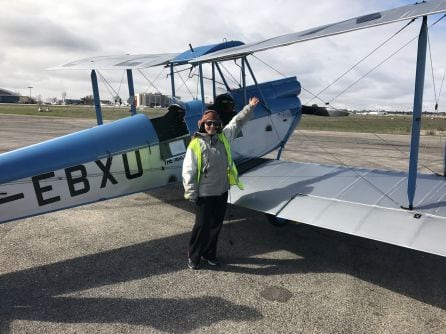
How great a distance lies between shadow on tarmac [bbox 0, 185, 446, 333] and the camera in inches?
129

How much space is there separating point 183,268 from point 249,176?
1994mm

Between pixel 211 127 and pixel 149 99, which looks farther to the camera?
pixel 149 99

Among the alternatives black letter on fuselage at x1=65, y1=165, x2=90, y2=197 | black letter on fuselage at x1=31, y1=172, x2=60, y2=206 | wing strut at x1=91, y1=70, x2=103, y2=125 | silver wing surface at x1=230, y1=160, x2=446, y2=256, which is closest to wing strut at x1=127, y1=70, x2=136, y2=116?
wing strut at x1=91, y1=70, x2=103, y2=125

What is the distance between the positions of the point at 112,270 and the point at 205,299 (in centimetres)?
119

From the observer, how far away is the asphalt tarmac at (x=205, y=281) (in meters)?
3.21

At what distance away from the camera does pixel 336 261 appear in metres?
4.54

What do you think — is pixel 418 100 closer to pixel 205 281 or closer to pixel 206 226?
pixel 206 226

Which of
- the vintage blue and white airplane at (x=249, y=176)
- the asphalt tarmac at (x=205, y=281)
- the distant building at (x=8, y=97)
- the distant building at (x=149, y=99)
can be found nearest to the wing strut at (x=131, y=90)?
the distant building at (x=149, y=99)

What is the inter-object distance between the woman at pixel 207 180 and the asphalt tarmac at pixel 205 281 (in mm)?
264

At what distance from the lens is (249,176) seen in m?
5.73

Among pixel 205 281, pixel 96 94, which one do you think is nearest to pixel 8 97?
pixel 96 94

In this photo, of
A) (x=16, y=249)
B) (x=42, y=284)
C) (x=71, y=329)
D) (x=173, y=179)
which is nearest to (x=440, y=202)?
(x=173, y=179)

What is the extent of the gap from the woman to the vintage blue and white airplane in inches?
29.1

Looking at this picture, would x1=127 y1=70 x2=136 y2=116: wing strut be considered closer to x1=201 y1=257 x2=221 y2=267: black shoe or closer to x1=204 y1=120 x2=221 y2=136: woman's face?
x1=204 y1=120 x2=221 y2=136: woman's face
